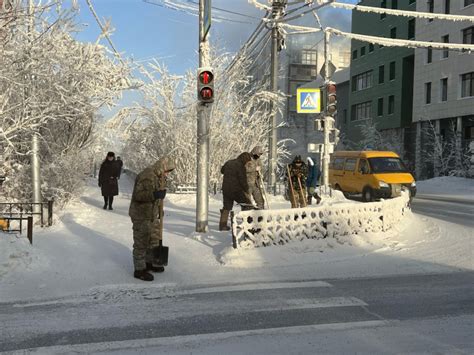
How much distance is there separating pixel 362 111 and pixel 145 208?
46986mm

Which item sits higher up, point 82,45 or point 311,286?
point 82,45

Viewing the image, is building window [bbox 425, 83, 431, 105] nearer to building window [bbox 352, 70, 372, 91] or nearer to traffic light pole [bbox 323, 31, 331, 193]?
building window [bbox 352, 70, 372, 91]

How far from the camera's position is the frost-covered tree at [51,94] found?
25.4 ft

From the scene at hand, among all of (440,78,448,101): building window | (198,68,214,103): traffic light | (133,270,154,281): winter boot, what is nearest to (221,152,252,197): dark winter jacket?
(198,68,214,103): traffic light

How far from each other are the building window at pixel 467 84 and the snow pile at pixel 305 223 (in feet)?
90.8

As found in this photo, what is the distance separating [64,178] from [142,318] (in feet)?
29.1

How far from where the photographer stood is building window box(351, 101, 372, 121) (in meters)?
48.4

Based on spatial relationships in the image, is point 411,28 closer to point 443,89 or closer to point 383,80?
point 383,80

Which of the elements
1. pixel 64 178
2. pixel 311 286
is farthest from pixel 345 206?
pixel 64 178

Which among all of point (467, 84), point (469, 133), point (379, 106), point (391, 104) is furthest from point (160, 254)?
point (379, 106)

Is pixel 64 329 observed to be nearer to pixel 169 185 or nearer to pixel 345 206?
pixel 345 206

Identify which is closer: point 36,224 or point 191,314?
point 191,314

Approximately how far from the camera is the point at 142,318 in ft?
15.5

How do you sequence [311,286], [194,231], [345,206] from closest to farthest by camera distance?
[311,286] < [345,206] < [194,231]
